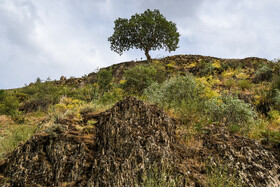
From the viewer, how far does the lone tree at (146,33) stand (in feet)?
70.0

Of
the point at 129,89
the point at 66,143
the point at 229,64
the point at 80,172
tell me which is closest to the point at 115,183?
the point at 80,172

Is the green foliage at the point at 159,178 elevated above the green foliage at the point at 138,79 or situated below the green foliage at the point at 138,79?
below

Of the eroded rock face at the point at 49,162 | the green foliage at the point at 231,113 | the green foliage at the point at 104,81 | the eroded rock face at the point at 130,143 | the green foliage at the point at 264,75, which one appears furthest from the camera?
the green foliage at the point at 104,81

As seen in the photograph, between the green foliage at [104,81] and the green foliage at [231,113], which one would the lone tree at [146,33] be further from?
the green foliage at [231,113]

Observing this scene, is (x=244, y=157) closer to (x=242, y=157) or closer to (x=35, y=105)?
(x=242, y=157)

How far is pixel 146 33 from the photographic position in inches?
851

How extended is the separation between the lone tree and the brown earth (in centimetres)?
1848

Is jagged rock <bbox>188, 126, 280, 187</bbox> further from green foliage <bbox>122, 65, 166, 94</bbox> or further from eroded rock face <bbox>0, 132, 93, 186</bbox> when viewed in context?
green foliage <bbox>122, 65, 166, 94</bbox>

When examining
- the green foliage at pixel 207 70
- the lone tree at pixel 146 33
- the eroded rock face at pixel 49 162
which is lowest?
the eroded rock face at pixel 49 162

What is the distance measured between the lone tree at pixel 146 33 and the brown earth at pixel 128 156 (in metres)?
18.5

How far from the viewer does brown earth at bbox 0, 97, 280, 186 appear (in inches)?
127

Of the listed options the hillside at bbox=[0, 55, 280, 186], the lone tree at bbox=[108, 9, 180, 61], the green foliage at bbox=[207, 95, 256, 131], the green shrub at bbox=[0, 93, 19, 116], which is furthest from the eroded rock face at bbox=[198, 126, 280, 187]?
the lone tree at bbox=[108, 9, 180, 61]

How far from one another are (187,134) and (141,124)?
1104 mm

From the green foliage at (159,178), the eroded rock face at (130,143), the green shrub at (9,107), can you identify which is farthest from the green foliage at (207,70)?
the green shrub at (9,107)
